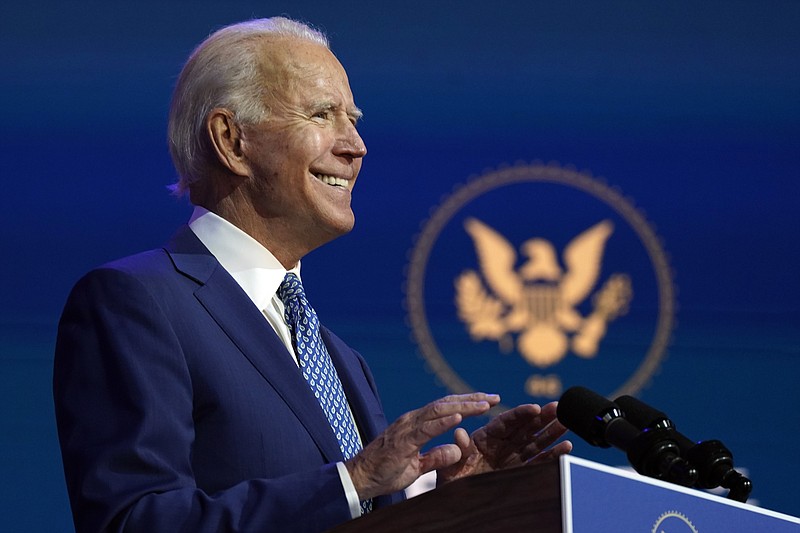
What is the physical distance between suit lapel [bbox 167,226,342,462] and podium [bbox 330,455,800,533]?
16.7 inches

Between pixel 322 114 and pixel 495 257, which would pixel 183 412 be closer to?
pixel 322 114

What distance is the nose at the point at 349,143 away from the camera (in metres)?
2.06

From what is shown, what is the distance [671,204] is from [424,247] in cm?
77

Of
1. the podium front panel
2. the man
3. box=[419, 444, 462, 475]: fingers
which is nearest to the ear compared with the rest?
the man

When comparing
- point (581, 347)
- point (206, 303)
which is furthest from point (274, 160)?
point (581, 347)

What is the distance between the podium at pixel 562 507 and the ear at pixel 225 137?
0.91 metres

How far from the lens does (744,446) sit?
3.32 meters

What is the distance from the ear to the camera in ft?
6.64

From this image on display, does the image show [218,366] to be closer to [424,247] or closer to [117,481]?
[117,481]

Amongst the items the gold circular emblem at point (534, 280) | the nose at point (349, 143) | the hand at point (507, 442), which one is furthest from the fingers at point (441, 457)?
the gold circular emblem at point (534, 280)

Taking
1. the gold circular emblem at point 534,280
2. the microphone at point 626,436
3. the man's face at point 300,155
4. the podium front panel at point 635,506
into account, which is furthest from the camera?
the gold circular emblem at point 534,280

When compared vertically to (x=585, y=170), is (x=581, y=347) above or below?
below

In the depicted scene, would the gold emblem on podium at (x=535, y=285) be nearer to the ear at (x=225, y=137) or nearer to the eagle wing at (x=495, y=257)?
the eagle wing at (x=495, y=257)

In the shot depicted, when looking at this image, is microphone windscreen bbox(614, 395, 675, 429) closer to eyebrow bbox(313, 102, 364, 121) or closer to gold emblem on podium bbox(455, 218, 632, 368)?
eyebrow bbox(313, 102, 364, 121)
